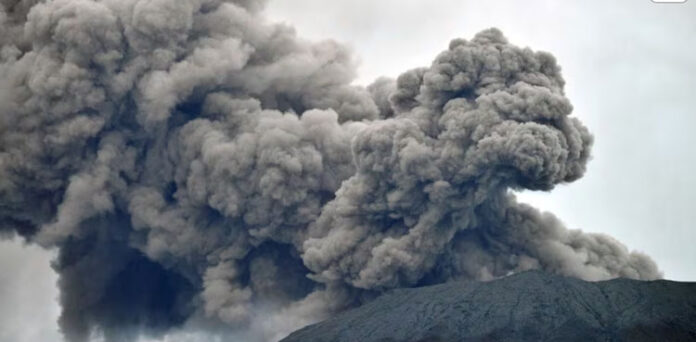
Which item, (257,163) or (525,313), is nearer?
(525,313)

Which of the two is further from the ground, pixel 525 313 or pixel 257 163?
pixel 257 163

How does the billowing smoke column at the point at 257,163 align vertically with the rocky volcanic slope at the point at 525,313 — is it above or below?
above

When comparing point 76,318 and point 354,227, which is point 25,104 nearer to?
point 76,318

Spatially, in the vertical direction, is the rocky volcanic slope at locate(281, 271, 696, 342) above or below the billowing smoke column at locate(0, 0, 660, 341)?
below

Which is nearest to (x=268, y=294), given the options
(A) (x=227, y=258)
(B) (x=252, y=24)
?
(A) (x=227, y=258)

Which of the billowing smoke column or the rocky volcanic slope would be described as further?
the billowing smoke column
